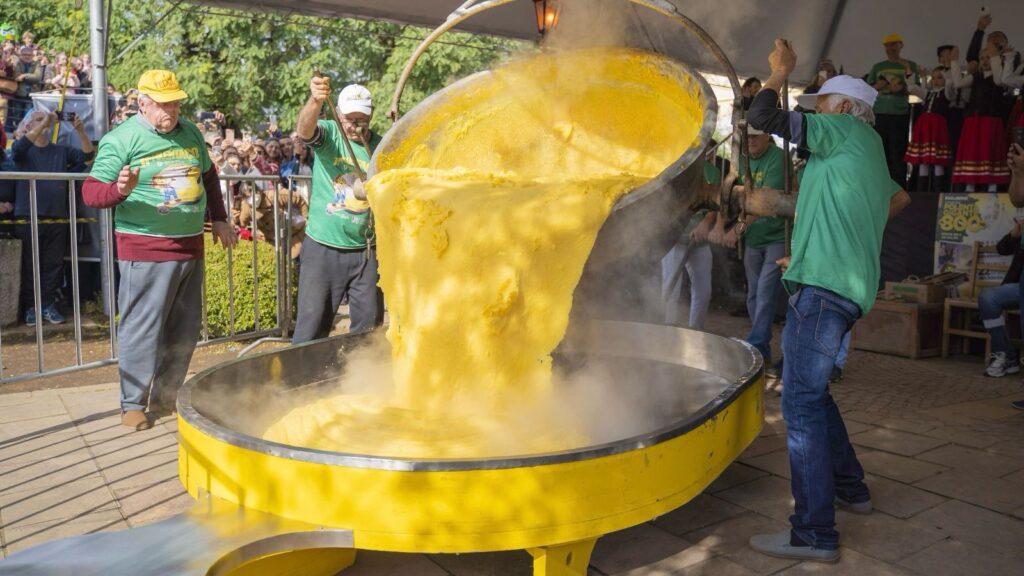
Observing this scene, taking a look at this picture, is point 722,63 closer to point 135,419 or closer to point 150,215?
point 150,215

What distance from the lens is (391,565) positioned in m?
3.10

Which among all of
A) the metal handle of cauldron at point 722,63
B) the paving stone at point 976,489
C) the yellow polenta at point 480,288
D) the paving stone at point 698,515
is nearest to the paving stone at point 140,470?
the yellow polenta at point 480,288

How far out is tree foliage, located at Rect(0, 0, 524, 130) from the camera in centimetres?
1653

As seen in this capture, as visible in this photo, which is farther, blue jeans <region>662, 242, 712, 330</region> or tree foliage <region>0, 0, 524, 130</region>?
tree foliage <region>0, 0, 524, 130</region>

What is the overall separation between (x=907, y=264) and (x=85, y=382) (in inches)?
306

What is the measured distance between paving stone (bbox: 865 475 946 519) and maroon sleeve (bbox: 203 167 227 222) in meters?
4.05

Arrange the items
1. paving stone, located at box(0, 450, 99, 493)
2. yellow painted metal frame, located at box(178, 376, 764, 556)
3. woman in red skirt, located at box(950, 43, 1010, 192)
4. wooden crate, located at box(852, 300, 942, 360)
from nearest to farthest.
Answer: yellow painted metal frame, located at box(178, 376, 764, 556)
paving stone, located at box(0, 450, 99, 493)
wooden crate, located at box(852, 300, 942, 360)
woman in red skirt, located at box(950, 43, 1010, 192)

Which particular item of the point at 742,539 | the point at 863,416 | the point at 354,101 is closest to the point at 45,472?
the point at 354,101

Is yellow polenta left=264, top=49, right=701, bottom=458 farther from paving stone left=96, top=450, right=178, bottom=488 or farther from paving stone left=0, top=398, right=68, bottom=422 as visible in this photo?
paving stone left=0, top=398, right=68, bottom=422

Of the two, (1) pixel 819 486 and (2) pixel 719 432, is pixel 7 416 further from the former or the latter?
(1) pixel 819 486

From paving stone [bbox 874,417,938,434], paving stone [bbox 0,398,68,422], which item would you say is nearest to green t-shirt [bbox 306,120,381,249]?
paving stone [bbox 0,398,68,422]

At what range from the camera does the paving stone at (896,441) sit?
441 cm

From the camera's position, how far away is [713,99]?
3410 millimetres

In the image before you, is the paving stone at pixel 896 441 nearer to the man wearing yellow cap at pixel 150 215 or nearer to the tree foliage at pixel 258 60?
the man wearing yellow cap at pixel 150 215
